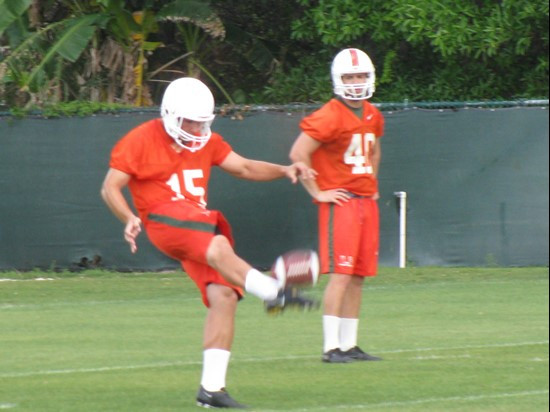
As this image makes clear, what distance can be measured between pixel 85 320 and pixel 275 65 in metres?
9.28

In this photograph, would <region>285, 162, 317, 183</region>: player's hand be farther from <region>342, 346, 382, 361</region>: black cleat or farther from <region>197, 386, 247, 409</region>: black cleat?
<region>342, 346, 382, 361</region>: black cleat

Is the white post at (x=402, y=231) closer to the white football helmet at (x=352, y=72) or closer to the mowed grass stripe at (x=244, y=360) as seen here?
the mowed grass stripe at (x=244, y=360)

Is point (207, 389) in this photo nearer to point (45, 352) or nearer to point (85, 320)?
point (45, 352)

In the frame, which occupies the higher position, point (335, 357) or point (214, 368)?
point (214, 368)

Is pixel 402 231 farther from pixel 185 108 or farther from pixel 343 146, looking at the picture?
pixel 185 108

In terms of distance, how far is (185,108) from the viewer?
7289 mm

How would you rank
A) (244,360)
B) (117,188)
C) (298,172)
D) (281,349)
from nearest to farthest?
(117,188)
(298,172)
(244,360)
(281,349)

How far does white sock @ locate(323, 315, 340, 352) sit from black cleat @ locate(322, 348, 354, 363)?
1.1 inches

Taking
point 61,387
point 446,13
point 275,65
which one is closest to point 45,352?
point 61,387

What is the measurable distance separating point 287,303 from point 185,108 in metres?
1.24

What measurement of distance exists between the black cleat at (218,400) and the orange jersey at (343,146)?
7.24 ft

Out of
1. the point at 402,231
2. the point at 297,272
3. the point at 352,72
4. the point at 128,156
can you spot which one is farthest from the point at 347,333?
the point at 402,231

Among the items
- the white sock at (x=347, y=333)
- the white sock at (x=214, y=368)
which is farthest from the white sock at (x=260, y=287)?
the white sock at (x=347, y=333)

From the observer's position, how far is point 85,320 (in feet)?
37.0
